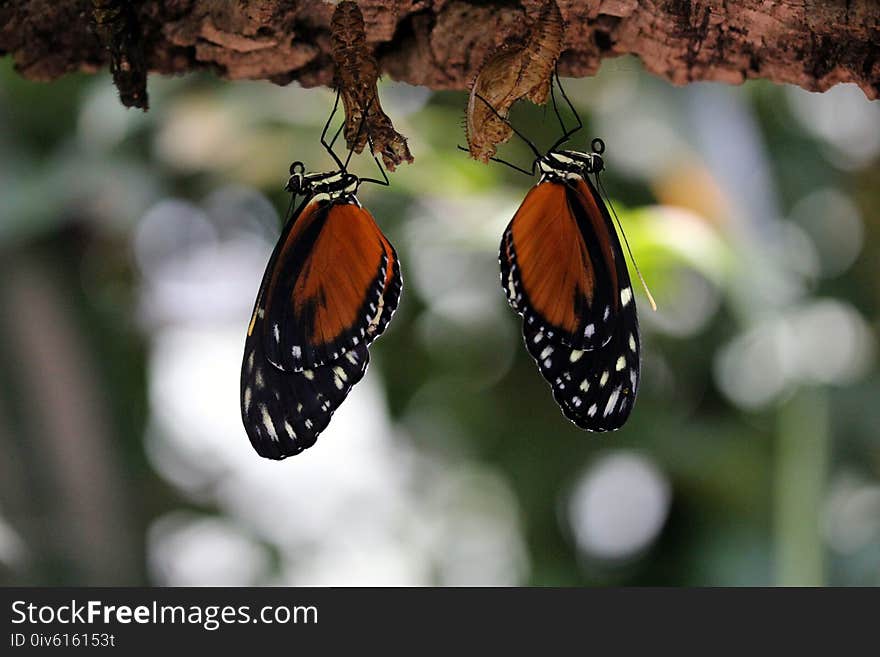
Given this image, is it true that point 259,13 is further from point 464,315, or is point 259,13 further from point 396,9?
point 464,315

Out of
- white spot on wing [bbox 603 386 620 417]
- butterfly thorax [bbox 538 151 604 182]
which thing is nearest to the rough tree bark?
butterfly thorax [bbox 538 151 604 182]

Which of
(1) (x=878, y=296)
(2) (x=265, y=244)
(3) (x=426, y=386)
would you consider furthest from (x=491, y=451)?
(1) (x=878, y=296)

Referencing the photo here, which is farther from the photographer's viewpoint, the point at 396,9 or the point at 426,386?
the point at 426,386

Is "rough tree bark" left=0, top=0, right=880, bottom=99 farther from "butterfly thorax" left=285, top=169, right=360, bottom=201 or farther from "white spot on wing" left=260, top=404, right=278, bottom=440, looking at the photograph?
"white spot on wing" left=260, top=404, right=278, bottom=440

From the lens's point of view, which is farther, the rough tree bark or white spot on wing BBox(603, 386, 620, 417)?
white spot on wing BBox(603, 386, 620, 417)

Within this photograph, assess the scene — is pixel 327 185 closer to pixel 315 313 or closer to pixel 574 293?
pixel 315 313

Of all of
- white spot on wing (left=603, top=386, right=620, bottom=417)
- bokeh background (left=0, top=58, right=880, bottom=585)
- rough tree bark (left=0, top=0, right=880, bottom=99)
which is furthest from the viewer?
bokeh background (left=0, top=58, right=880, bottom=585)

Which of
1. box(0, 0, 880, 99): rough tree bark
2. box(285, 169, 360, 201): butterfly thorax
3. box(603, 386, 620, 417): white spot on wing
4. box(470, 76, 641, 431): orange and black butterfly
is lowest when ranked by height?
box(603, 386, 620, 417): white spot on wing

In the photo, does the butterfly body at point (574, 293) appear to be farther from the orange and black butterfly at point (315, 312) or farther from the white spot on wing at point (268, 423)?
the white spot on wing at point (268, 423)
